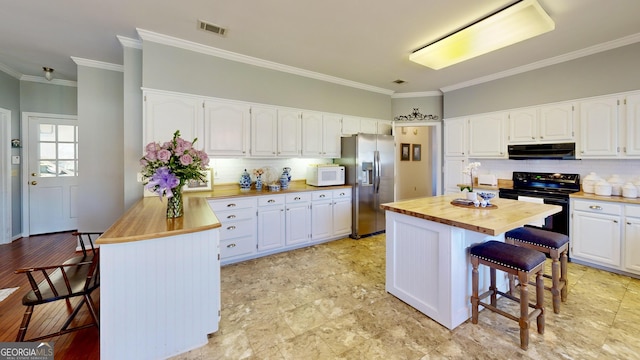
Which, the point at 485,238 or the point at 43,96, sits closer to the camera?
the point at 485,238

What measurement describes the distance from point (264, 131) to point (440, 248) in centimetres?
278

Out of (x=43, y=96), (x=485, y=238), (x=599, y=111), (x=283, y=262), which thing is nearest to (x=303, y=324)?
(x=283, y=262)

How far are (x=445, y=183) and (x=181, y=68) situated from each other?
4.69m

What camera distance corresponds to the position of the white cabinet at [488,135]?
4.18 meters

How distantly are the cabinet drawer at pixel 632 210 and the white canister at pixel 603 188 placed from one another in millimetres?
345

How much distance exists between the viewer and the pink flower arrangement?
1.84 meters

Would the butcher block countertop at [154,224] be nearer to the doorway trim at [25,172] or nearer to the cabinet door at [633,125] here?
the doorway trim at [25,172]

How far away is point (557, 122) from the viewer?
3.62 meters

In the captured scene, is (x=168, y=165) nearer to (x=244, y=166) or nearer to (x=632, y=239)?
(x=244, y=166)

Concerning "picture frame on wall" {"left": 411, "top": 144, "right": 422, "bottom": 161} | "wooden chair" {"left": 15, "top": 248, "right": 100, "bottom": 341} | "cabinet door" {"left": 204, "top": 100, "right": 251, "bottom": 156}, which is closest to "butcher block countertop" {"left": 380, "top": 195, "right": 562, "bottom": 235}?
"cabinet door" {"left": 204, "top": 100, "right": 251, "bottom": 156}

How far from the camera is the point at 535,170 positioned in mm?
3994

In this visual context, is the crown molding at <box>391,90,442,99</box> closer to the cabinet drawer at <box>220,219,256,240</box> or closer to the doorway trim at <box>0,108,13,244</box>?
the cabinet drawer at <box>220,219,256,240</box>

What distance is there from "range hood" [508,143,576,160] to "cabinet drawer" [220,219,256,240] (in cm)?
406

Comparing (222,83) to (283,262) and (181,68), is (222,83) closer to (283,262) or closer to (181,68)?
(181,68)
